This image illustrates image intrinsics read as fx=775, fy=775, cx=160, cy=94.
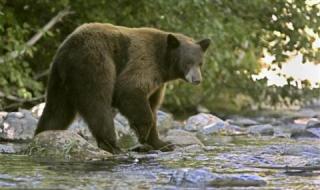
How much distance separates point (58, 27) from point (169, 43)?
5.89 m

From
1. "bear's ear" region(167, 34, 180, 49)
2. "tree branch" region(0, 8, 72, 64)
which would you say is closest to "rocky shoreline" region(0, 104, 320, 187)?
"tree branch" region(0, 8, 72, 64)

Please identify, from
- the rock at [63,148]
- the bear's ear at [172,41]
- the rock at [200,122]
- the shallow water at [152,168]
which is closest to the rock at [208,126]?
the rock at [200,122]

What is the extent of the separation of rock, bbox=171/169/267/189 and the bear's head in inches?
101

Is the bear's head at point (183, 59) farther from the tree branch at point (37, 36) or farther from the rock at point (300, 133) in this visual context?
the tree branch at point (37, 36)

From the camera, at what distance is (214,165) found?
6008 millimetres

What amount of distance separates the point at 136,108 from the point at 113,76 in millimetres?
377

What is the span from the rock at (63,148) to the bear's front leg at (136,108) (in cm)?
66

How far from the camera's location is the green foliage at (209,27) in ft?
37.7

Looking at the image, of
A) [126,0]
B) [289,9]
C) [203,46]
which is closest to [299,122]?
[289,9]

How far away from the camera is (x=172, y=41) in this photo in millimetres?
7500

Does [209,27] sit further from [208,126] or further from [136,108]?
[136,108]

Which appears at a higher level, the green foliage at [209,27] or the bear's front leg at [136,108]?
the green foliage at [209,27]

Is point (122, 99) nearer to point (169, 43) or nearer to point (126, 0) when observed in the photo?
point (169, 43)

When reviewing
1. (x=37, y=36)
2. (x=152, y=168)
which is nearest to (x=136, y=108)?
(x=152, y=168)
